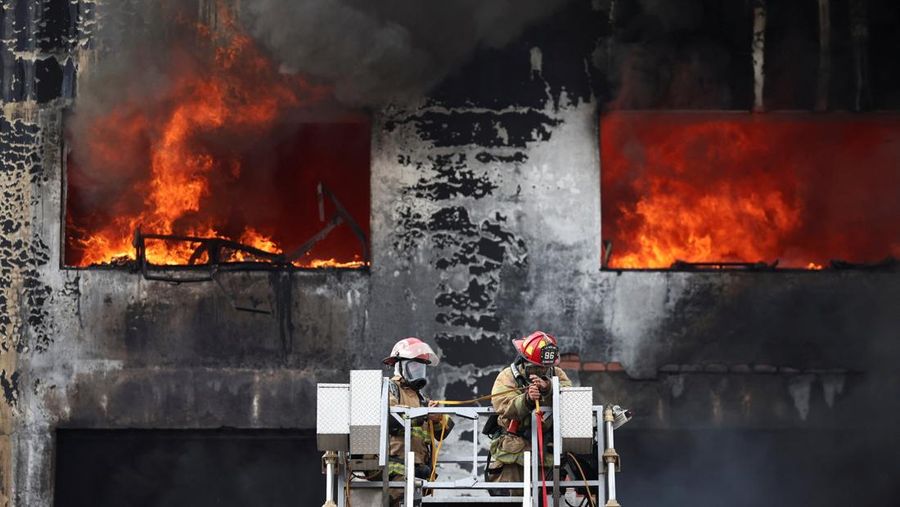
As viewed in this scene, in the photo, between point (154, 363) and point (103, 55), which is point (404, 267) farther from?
point (103, 55)

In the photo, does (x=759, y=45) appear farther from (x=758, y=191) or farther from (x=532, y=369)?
(x=532, y=369)

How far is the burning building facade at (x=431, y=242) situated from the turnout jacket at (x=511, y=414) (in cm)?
425

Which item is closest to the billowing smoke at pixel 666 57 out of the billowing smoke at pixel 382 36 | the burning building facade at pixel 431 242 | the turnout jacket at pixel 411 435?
the burning building facade at pixel 431 242

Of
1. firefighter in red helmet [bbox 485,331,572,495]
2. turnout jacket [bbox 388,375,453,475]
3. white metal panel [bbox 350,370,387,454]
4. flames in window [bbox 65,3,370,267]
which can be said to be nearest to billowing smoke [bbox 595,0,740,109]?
flames in window [bbox 65,3,370,267]

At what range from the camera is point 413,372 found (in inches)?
378

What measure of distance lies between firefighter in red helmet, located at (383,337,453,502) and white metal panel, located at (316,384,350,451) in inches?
19.3

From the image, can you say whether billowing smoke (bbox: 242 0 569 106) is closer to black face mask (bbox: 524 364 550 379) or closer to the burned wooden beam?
the burned wooden beam

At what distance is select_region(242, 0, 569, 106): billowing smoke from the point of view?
13.6 meters

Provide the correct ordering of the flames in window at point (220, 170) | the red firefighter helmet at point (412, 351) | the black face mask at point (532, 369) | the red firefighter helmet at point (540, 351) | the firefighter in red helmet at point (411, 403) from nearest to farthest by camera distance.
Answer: the red firefighter helmet at point (540, 351) → the black face mask at point (532, 369) → the firefighter in red helmet at point (411, 403) → the red firefighter helmet at point (412, 351) → the flames in window at point (220, 170)

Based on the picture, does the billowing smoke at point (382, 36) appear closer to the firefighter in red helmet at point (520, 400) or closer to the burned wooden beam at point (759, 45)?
the burned wooden beam at point (759, 45)

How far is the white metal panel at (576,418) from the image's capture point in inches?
349

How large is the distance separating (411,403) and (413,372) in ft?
0.71

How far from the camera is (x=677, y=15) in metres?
13.8

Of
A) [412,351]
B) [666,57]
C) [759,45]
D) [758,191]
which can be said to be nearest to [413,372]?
[412,351]
